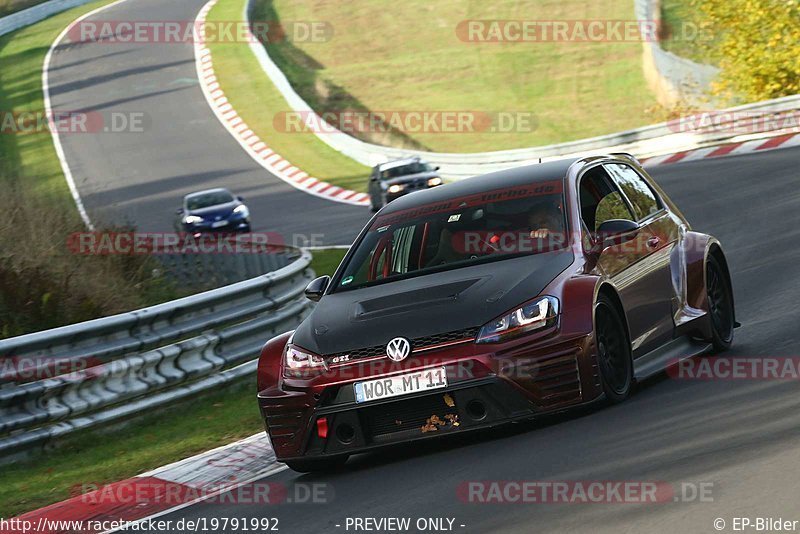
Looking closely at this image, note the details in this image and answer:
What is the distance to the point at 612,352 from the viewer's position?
7.97 meters

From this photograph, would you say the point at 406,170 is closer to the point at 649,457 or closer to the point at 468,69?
the point at 468,69

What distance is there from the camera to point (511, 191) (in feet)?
28.4

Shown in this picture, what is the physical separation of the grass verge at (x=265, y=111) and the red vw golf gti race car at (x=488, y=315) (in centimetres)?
2770

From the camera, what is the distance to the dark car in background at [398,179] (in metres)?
30.5

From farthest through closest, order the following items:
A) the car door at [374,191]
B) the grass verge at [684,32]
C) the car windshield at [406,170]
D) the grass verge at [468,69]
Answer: the grass verge at [468,69] → the grass verge at [684,32] → the car windshield at [406,170] → the car door at [374,191]

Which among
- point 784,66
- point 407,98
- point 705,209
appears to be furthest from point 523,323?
point 407,98

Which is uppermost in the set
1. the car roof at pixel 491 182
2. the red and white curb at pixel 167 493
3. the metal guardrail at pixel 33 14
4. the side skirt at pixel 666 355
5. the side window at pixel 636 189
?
the car roof at pixel 491 182

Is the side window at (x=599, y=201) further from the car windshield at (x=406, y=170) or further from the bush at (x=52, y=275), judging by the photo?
the car windshield at (x=406, y=170)

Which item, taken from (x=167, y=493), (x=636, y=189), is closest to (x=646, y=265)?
(x=636, y=189)

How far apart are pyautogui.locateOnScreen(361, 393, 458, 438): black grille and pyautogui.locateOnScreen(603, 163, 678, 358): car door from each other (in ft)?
4.77

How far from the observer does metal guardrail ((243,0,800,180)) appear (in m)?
27.2

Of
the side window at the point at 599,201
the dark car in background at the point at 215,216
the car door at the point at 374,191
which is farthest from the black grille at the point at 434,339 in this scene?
the dark car in background at the point at 215,216

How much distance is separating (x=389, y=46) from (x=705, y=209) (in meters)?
42.9

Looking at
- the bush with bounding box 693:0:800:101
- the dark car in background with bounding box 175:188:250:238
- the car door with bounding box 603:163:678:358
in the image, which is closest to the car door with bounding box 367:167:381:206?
the dark car in background with bounding box 175:188:250:238
